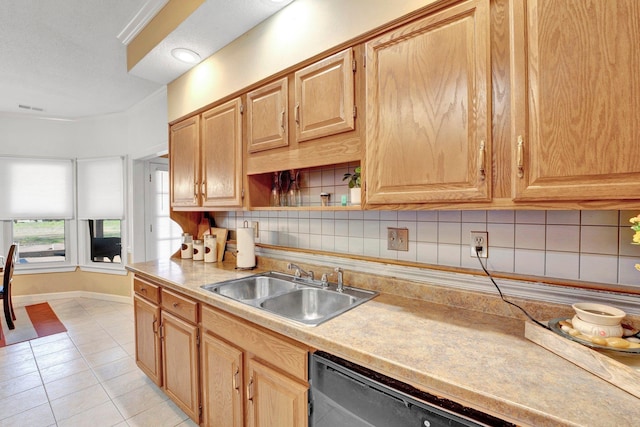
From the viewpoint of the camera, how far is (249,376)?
1.34 m

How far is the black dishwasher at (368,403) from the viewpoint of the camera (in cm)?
77

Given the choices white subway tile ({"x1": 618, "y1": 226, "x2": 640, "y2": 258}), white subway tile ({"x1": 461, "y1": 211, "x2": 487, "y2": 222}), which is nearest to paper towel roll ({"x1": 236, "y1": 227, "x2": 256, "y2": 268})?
white subway tile ({"x1": 461, "y1": 211, "x2": 487, "y2": 222})

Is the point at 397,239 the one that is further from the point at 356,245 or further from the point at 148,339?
the point at 148,339

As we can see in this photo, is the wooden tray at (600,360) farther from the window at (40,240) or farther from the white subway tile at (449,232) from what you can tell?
the window at (40,240)

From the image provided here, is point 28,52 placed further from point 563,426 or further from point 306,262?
point 563,426

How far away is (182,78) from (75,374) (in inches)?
101

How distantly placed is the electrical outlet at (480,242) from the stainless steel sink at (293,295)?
51cm

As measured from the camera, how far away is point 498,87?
0.96 meters

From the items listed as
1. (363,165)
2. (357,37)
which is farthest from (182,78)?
(363,165)

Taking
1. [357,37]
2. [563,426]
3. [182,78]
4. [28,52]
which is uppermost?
[28,52]

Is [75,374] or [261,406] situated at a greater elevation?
[261,406]

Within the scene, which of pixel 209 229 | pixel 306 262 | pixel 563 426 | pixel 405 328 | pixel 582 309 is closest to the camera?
pixel 563 426

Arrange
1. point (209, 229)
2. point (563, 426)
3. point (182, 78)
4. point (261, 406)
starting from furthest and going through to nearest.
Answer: point (209, 229) → point (182, 78) → point (261, 406) → point (563, 426)

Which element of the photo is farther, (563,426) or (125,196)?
(125,196)
